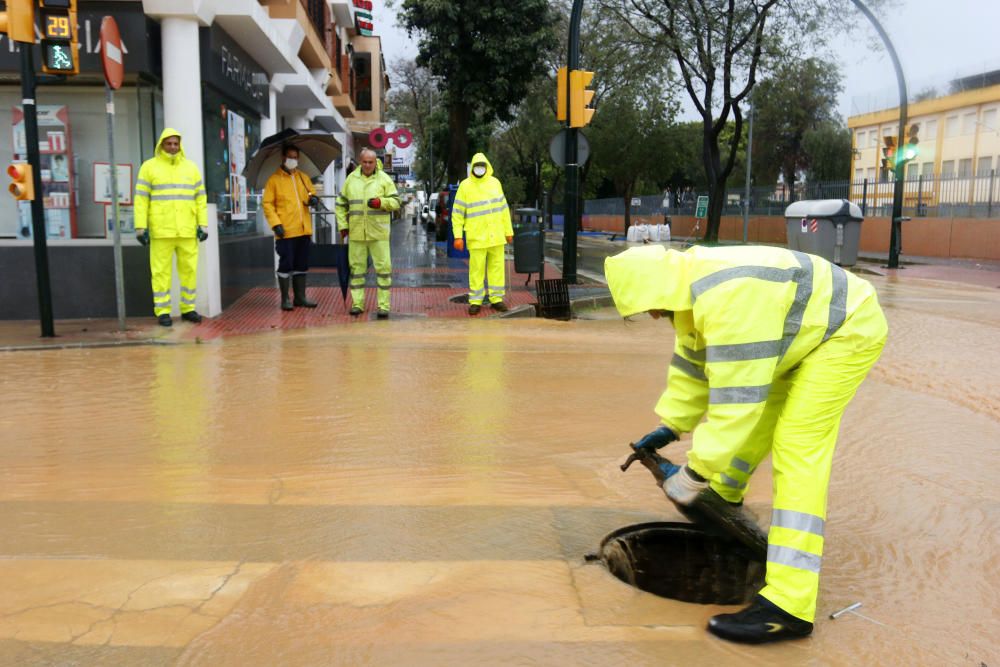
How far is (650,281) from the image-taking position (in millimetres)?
3080

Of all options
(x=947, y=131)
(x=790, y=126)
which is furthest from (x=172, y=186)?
(x=790, y=126)

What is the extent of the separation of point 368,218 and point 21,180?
3.57m

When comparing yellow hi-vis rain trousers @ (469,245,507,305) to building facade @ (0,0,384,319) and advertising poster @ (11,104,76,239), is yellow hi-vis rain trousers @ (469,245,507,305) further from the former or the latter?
advertising poster @ (11,104,76,239)

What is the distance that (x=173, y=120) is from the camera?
1046 centimetres

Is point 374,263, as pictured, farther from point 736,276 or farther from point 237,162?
point 736,276

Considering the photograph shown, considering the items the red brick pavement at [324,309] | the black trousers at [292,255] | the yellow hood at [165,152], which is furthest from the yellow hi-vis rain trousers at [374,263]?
the yellow hood at [165,152]

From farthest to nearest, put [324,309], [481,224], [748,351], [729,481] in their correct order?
[324,309], [481,224], [729,481], [748,351]

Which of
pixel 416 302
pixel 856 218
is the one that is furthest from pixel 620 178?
pixel 416 302

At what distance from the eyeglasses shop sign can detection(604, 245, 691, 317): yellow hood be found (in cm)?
910

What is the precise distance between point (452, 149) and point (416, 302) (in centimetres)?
1229

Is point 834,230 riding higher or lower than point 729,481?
higher

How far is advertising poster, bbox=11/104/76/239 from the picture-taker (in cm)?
1073

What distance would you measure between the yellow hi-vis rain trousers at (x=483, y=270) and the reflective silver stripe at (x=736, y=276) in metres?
8.26

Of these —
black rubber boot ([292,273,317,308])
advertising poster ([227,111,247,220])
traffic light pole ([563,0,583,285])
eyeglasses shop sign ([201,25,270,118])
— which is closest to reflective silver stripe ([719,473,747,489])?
black rubber boot ([292,273,317,308])
